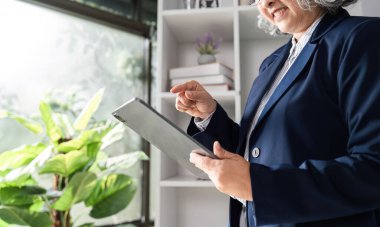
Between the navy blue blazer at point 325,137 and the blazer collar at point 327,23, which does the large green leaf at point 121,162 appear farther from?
the blazer collar at point 327,23

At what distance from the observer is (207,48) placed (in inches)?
63.7

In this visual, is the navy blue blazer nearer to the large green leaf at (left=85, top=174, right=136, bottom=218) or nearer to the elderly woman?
the elderly woman

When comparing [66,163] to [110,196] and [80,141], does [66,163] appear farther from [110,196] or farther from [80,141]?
[110,196]

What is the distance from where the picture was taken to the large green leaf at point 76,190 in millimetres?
1197

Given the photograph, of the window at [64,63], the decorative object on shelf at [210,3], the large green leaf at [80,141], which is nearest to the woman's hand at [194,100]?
the large green leaf at [80,141]

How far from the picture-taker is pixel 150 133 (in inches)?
27.4

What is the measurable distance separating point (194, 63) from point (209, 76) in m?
0.39

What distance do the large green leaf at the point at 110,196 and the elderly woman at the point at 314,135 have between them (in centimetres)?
71

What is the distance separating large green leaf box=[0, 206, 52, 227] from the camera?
1074 millimetres

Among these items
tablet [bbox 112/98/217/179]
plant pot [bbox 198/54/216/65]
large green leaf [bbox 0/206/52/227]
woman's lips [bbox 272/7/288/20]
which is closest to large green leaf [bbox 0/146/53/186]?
large green leaf [bbox 0/206/52/227]

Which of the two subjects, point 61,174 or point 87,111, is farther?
point 87,111

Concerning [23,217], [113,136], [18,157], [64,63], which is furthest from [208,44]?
[23,217]

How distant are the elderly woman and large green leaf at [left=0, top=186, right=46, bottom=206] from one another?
31.3 inches

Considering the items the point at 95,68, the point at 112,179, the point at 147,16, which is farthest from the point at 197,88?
the point at 147,16
